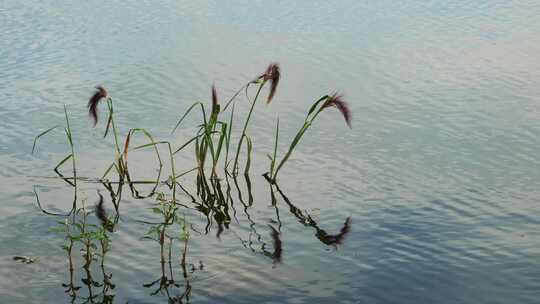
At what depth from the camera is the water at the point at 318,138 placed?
7.24m

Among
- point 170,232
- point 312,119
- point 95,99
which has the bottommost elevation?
point 170,232

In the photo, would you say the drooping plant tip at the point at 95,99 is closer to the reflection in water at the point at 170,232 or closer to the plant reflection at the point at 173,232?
the reflection in water at the point at 170,232

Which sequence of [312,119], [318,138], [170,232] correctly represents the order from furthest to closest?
[318,138] < [312,119] < [170,232]

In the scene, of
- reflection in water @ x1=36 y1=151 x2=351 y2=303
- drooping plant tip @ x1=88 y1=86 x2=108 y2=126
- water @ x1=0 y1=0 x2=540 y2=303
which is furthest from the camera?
drooping plant tip @ x1=88 y1=86 x2=108 y2=126

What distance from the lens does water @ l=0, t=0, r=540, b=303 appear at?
7238 millimetres

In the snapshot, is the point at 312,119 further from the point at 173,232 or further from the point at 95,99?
the point at 95,99

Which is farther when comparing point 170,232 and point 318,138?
point 318,138

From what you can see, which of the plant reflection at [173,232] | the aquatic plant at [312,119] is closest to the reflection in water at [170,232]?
the plant reflection at [173,232]

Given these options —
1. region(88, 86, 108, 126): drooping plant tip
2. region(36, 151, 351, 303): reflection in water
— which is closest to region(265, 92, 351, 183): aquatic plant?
region(36, 151, 351, 303): reflection in water

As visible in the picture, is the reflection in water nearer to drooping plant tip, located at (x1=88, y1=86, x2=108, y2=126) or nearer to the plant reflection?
the plant reflection

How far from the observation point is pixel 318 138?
10695 millimetres

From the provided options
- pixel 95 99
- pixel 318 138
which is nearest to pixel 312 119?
pixel 318 138

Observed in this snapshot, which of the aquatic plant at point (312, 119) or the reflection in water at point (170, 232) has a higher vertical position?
the aquatic plant at point (312, 119)

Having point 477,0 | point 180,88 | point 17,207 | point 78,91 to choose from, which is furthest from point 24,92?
point 477,0
